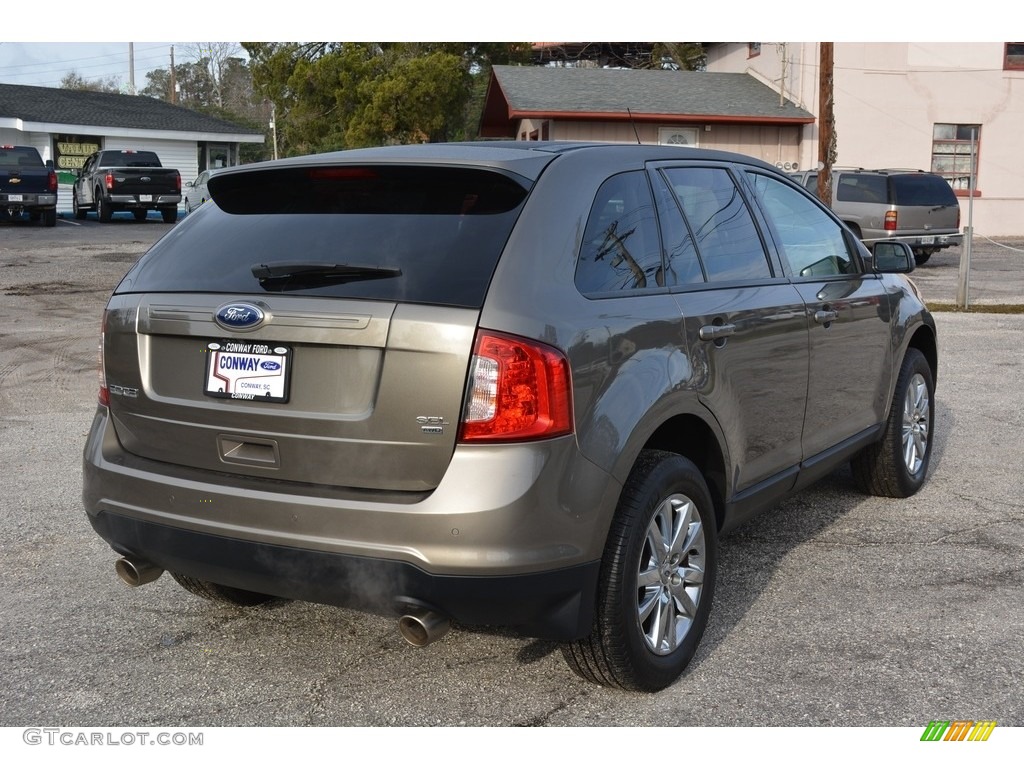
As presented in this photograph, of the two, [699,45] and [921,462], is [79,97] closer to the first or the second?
[699,45]

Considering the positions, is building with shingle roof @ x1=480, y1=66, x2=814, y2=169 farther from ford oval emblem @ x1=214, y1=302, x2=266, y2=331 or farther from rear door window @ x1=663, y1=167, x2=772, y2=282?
ford oval emblem @ x1=214, y1=302, x2=266, y2=331

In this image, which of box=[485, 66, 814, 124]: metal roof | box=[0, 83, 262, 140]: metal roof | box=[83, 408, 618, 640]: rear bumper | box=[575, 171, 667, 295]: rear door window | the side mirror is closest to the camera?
box=[83, 408, 618, 640]: rear bumper

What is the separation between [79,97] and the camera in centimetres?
4409

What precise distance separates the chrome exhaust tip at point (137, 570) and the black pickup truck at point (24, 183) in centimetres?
2802

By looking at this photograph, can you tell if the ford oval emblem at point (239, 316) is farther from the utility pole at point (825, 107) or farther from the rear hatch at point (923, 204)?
the utility pole at point (825, 107)

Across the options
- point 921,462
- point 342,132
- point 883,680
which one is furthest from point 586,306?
point 342,132

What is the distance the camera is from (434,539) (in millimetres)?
3207

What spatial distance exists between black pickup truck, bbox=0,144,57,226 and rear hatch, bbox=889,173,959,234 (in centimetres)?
2071

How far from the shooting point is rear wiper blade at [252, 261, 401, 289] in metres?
3.40

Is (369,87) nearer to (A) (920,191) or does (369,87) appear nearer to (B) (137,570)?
(A) (920,191)

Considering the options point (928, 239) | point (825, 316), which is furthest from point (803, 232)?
point (928, 239)

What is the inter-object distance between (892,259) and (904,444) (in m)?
1.00

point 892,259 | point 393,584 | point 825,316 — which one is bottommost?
point 393,584

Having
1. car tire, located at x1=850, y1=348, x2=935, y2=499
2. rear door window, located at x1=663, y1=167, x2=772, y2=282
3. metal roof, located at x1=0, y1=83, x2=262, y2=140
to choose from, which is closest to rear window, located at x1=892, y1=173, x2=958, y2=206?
car tire, located at x1=850, y1=348, x2=935, y2=499
